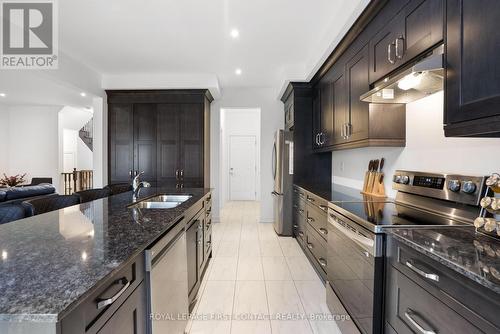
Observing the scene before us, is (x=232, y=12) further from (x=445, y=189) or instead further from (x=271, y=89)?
(x=271, y=89)

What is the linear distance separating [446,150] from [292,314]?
1.70m

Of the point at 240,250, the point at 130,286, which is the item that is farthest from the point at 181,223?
the point at 240,250

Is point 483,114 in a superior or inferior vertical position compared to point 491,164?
superior

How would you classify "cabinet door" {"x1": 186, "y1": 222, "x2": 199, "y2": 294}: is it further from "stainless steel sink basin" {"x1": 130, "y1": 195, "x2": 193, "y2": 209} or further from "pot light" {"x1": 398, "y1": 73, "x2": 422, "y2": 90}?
"pot light" {"x1": 398, "y1": 73, "x2": 422, "y2": 90}

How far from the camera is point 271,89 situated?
5422 millimetres

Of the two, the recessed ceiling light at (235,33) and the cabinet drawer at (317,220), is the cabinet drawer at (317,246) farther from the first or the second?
the recessed ceiling light at (235,33)

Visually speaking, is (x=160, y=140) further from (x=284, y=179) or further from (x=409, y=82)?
(x=409, y=82)

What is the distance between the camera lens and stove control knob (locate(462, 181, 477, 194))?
1.47m

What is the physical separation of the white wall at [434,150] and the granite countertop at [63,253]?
1.82 metres

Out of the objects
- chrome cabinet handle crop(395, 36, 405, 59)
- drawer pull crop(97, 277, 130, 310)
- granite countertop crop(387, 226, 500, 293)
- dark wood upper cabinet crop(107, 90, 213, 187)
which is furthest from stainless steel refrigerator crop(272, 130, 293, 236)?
drawer pull crop(97, 277, 130, 310)

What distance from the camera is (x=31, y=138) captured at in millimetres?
7176

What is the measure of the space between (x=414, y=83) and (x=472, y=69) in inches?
21.6

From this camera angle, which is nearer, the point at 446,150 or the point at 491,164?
the point at 491,164

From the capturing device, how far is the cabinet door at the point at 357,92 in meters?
2.37
